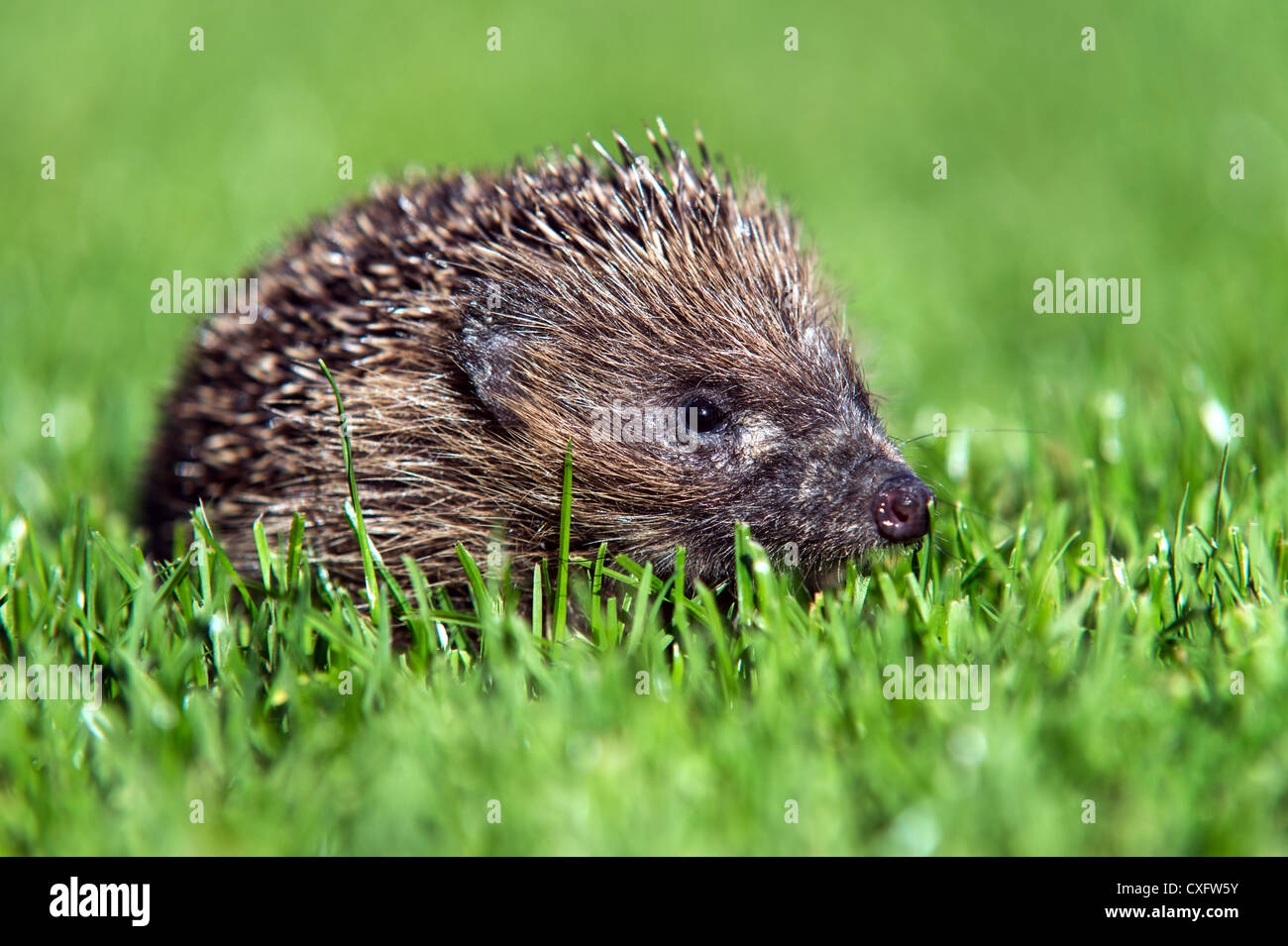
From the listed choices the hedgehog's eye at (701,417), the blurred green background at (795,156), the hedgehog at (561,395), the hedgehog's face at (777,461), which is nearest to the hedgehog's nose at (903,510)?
the hedgehog's face at (777,461)

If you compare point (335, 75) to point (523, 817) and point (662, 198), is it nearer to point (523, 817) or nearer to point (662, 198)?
point (662, 198)

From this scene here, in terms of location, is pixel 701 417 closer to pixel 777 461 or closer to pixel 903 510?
pixel 777 461

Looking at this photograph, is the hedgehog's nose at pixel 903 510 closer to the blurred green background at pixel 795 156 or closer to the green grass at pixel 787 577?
the green grass at pixel 787 577

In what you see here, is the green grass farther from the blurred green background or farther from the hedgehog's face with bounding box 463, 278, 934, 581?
the hedgehog's face with bounding box 463, 278, 934, 581

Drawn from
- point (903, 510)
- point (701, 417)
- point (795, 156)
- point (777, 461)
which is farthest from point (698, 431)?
point (795, 156)

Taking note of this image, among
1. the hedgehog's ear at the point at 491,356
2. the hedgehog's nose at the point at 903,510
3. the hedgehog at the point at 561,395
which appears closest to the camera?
the hedgehog's nose at the point at 903,510

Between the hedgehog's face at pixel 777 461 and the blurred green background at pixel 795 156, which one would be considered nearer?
the hedgehog's face at pixel 777 461
